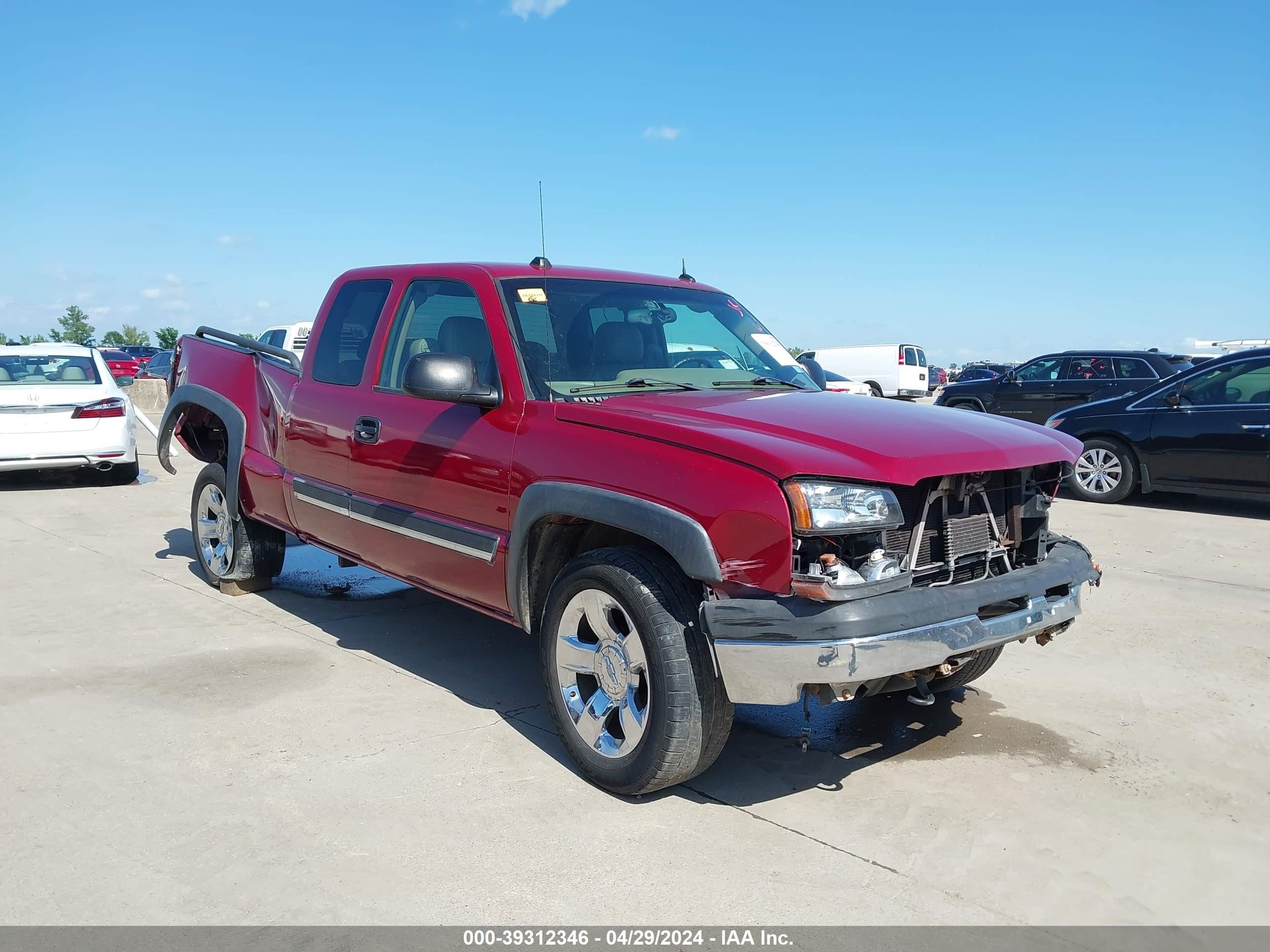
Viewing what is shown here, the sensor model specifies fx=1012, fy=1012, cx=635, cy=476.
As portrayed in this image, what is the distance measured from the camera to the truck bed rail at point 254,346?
5754 millimetres

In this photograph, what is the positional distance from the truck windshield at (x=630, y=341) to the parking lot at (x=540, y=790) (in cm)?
149

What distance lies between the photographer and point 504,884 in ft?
9.84

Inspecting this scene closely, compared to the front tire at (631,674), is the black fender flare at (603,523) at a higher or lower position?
higher

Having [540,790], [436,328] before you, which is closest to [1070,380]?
[436,328]

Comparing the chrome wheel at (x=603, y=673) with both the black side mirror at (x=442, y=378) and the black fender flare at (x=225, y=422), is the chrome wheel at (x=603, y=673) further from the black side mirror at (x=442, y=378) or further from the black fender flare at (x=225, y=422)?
the black fender flare at (x=225, y=422)

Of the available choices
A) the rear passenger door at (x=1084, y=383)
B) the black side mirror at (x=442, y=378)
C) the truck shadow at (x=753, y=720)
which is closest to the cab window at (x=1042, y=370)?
the rear passenger door at (x=1084, y=383)

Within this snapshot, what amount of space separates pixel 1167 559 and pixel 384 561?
6101 mm

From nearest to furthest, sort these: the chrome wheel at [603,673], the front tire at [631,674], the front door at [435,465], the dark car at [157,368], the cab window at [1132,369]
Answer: the front tire at [631,674] → the chrome wheel at [603,673] → the front door at [435,465] → the cab window at [1132,369] → the dark car at [157,368]

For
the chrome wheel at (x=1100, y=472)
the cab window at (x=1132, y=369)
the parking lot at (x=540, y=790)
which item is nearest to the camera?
the parking lot at (x=540, y=790)

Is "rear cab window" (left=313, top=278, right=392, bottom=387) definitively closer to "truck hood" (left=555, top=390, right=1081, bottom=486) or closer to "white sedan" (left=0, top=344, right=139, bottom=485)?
"truck hood" (left=555, top=390, right=1081, bottom=486)

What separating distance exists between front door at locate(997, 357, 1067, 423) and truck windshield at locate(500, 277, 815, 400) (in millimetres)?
12020

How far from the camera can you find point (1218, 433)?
380 inches

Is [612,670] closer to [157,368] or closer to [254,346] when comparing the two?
[254,346]

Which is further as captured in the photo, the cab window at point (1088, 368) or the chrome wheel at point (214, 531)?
the cab window at point (1088, 368)
